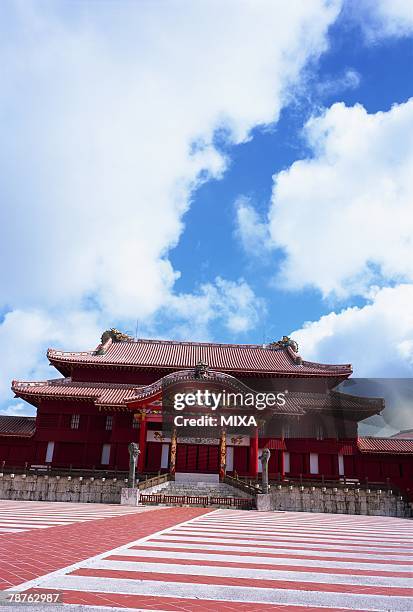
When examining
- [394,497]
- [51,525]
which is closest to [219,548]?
[51,525]

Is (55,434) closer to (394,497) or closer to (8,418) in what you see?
(8,418)

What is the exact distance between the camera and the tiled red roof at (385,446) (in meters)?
29.7

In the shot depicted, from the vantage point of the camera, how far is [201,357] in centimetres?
3669

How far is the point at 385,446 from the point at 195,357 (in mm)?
15151

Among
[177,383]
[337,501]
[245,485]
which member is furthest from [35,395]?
[337,501]

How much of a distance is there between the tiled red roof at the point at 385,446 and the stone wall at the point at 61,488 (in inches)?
646

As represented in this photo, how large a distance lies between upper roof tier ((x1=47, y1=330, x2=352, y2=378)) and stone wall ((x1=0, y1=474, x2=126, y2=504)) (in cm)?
989

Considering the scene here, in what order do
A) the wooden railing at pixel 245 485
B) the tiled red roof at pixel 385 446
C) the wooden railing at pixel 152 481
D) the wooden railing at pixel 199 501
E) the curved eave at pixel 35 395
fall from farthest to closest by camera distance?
1. the tiled red roof at pixel 385 446
2. the curved eave at pixel 35 395
3. the wooden railing at pixel 152 481
4. the wooden railing at pixel 245 485
5. the wooden railing at pixel 199 501

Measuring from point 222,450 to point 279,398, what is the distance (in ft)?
16.0

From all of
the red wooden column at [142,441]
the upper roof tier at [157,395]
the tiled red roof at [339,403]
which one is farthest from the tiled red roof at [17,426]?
the tiled red roof at [339,403]

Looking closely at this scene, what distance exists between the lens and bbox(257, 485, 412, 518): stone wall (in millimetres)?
23109

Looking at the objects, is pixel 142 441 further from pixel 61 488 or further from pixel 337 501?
pixel 337 501

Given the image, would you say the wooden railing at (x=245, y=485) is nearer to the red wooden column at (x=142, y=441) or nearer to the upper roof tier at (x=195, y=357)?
the red wooden column at (x=142, y=441)

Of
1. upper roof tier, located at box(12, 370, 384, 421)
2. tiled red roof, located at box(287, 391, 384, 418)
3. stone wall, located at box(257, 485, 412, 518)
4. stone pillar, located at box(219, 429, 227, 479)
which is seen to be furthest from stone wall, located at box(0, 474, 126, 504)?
tiled red roof, located at box(287, 391, 384, 418)
